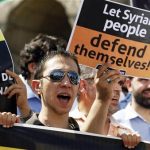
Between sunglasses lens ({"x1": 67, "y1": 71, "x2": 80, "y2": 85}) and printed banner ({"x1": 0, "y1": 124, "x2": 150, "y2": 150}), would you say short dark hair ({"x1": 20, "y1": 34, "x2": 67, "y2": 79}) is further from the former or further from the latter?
printed banner ({"x1": 0, "y1": 124, "x2": 150, "y2": 150})

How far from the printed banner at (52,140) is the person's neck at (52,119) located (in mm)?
38

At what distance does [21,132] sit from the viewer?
10.4ft

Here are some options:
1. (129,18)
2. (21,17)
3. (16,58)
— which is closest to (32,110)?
(16,58)

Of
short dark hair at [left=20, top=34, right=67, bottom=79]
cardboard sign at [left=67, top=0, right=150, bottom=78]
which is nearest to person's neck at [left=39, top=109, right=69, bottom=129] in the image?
short dark hair at [left=20, top=34, right=67, bottom=79]

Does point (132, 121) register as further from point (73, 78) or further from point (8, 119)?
point (8, 119)

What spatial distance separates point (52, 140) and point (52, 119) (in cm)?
11

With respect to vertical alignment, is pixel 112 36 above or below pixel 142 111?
above

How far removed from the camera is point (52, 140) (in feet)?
10.5

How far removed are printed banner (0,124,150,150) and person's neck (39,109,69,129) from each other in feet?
0.13

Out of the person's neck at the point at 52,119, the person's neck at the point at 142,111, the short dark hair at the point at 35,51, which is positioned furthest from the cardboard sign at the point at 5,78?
the person's neck at the point at 142,111

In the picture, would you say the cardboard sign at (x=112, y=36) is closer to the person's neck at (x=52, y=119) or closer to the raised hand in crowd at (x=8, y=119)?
the person's neck at (x=52, y=119)

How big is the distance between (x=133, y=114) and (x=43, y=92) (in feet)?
4.48

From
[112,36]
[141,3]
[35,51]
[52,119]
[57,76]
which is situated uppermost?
[141,3]

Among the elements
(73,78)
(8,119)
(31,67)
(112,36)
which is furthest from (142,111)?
(8,119)
